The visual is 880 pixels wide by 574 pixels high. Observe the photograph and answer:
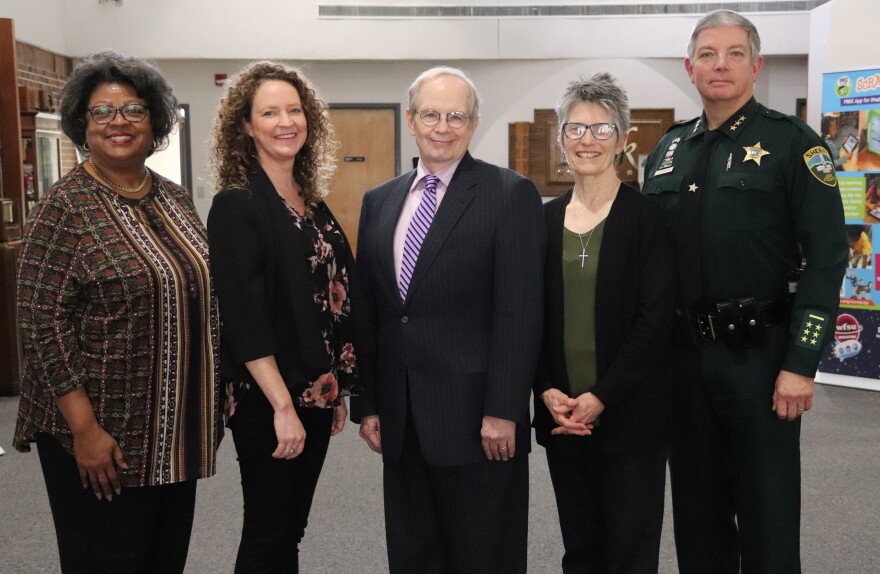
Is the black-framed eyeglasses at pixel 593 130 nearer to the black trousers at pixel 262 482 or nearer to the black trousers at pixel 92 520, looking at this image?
the black trousers at pixel 262 482

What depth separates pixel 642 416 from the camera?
2.14 m

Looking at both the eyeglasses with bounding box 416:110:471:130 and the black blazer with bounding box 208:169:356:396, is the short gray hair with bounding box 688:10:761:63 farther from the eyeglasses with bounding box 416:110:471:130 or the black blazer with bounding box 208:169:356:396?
the black blazer with bounding box 208:169:356:396

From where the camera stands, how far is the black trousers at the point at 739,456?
2.24m

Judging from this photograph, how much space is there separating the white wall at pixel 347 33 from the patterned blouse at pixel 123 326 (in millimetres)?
7266

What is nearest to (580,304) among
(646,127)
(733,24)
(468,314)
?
(468,314)

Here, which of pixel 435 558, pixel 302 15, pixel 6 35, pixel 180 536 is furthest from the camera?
pixel 302 15

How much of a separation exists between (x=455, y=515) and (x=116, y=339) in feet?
3.07

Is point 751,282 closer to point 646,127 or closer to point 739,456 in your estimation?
point 739,456

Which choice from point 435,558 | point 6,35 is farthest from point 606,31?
point 435,558

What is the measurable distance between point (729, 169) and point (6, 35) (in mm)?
5184

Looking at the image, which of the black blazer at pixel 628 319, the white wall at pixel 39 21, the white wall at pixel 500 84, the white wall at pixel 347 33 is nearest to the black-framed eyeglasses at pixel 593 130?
the black blazer at pixel 628 319

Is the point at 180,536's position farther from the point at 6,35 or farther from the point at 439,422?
the point at 6,35

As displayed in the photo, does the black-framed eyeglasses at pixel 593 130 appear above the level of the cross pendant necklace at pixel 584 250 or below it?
above

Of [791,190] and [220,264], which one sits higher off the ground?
[791,190]
